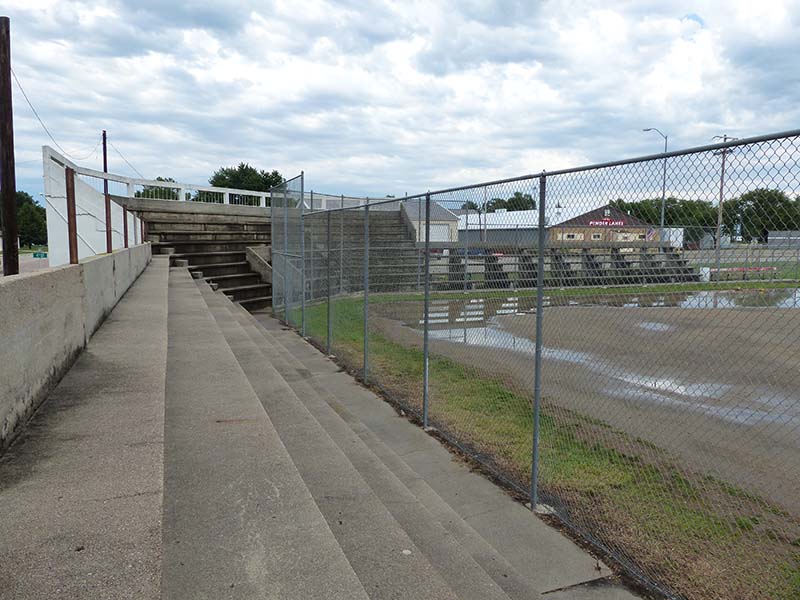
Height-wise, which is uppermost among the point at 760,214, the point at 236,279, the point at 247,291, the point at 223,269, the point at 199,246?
the point at 199,246

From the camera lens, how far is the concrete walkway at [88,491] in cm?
202

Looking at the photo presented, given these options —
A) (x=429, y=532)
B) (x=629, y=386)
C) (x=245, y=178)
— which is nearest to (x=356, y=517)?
(x=429, y=532)

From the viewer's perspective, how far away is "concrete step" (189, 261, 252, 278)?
17.6 m

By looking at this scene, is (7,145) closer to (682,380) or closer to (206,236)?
(682,380)

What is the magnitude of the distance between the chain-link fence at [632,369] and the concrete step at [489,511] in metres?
0.18

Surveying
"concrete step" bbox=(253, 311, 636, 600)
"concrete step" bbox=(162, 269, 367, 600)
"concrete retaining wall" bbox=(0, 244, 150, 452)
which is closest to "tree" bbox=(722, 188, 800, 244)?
"concrete step" bbox=(253, 311, 636, 600)

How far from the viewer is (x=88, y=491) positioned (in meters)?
2.64

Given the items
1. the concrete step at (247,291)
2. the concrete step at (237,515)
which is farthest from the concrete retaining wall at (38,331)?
the concrete step at (247,291)

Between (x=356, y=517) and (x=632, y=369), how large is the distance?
4.66 meters

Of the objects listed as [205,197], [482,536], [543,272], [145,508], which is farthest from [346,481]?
[205,197]

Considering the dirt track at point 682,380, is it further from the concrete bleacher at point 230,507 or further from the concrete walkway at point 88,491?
the concrete walkway at point 88,491

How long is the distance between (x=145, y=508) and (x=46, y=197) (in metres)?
3.95

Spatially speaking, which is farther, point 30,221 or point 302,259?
point 30,221

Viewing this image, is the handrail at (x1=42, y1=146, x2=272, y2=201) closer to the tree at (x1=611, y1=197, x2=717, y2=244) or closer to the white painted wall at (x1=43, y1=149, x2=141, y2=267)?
the white painted wall at (x1=43, y1=149, x2=141, y2=267)
